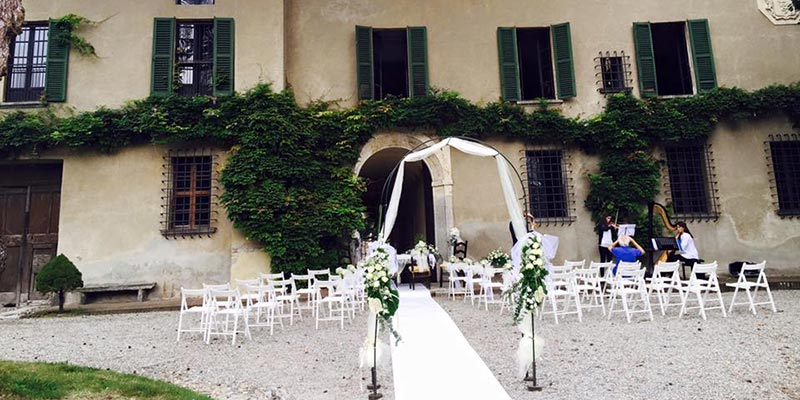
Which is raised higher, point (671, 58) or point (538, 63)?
point (671, 58)

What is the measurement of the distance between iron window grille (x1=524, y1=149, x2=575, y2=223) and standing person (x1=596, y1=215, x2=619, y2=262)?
2.50 ft

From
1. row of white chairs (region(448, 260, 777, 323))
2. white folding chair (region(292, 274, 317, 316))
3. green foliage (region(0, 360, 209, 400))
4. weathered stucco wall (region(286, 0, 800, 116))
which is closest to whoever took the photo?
green foliage (region(0, 360, 209, 400))

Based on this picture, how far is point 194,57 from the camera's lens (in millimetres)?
11719

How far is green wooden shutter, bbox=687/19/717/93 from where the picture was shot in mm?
12312

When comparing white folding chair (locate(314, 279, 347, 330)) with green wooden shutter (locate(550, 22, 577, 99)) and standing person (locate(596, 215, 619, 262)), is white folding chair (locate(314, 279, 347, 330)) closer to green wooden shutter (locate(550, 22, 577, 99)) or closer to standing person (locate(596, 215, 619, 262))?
standing person (locate(596, 215, 619, 262))

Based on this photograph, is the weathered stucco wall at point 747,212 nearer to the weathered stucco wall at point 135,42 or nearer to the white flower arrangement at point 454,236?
the white flower arrangement at point 454,236

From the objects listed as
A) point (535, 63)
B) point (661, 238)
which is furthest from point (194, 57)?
point (661, 238)

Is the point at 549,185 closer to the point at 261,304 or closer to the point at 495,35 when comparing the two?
the point at 495,35

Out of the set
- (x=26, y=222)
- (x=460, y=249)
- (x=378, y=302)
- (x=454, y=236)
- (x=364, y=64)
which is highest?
(x=364, y=64)

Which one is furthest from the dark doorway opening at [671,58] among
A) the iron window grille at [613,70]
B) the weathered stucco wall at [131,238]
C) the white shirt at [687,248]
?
the weathered stucco wall at [131,238]

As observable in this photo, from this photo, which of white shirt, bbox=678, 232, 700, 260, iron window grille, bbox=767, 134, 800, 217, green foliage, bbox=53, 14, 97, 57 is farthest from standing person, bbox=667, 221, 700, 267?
green foliage, bbox=53, 14, 97, 57

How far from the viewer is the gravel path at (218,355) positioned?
14.8 feet

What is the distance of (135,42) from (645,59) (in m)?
12.8

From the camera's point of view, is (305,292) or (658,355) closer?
(658,355)
